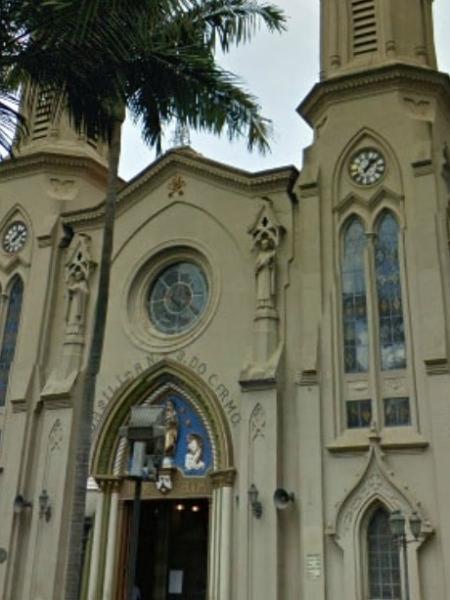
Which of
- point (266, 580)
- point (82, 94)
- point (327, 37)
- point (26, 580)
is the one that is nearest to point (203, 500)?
point (266, 580)

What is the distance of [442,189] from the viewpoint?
58.8 ft

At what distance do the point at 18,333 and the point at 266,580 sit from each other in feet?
36.3

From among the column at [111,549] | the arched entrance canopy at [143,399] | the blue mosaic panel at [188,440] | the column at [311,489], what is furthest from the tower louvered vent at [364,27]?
the column at [111,549]

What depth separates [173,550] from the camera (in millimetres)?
20766

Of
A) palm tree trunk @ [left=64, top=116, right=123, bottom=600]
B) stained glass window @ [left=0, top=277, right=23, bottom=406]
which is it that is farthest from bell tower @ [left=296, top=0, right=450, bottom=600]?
stained glass window @ [left=0, top=277, right=23, bottom=406]

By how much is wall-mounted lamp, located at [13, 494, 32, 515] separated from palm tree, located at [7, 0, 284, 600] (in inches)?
306

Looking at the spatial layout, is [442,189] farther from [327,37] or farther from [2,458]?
[2,458]

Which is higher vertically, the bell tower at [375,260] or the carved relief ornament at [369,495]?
the bell tower at [375,260]

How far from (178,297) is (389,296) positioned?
6.46 metres

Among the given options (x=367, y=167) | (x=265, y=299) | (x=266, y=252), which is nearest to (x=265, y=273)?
(x=266, y=252)

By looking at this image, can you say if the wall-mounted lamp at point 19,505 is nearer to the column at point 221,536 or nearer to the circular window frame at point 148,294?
the circular window frame at point 148,294

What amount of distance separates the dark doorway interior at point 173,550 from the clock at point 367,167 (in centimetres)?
968

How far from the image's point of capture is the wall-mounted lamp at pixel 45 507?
18.9 meters

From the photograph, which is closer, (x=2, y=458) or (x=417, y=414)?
(x=417, y=414)
